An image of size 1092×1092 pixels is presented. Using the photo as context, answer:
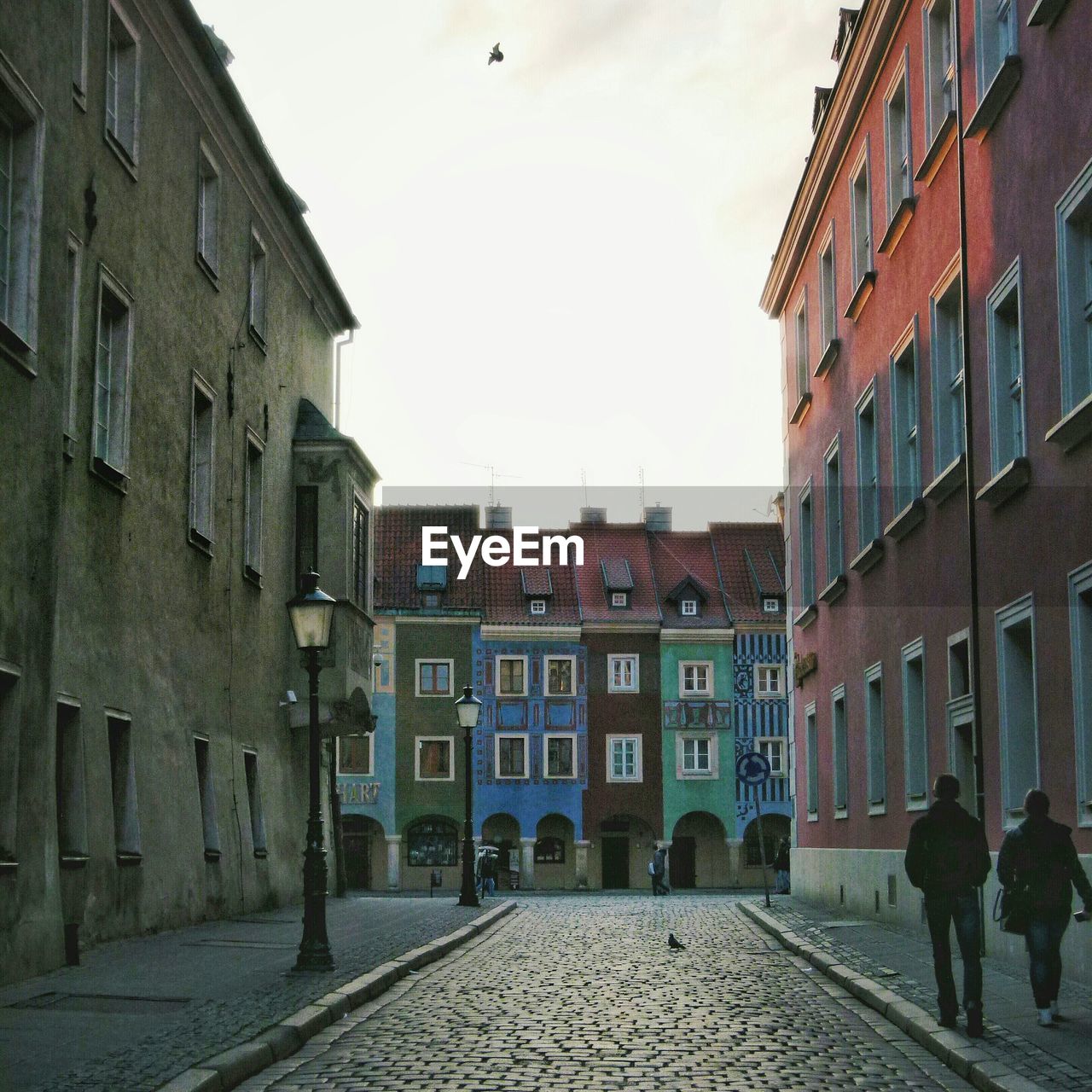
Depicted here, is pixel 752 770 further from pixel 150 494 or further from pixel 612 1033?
pixel 612 1033

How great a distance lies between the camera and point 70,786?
17.5 m

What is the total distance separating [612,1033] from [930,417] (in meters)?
11.6

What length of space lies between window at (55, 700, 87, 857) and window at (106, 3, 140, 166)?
650 cm

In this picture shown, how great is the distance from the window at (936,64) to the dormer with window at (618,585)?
50.0 metres

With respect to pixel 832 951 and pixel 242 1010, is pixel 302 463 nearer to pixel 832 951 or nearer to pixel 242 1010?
pixel 832 951

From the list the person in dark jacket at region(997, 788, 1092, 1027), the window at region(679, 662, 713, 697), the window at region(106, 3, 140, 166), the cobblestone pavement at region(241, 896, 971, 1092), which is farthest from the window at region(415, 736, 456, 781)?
the person in dark jacket at region(997, 788, 1092, 1027)

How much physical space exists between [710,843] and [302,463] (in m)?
43.1

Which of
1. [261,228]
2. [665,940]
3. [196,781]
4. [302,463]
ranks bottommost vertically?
[665,940]

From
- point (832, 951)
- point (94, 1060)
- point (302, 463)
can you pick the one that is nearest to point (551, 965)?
point (832, 951)

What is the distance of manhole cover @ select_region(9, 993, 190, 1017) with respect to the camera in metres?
12.5

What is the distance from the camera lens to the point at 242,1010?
12734 mm

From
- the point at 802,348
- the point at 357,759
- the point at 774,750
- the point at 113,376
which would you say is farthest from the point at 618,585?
the point at 113,376

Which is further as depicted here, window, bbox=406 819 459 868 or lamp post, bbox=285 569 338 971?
window, bbox=406 819 459 868

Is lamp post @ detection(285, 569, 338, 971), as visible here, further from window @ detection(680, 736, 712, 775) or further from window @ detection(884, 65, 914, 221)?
window @ detection(680, 736, 712, 775)
